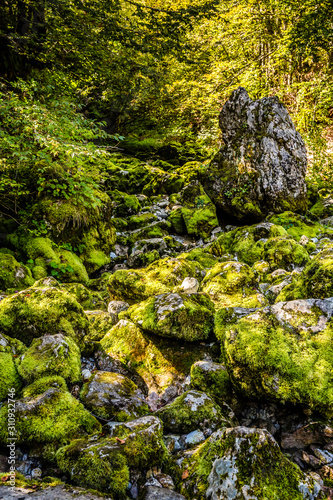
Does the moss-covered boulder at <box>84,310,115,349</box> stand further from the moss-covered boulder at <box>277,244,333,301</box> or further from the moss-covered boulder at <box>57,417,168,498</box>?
the moss-covered boulder at <box>277,244,333,301</box>

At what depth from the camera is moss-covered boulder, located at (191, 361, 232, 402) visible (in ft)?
9.61

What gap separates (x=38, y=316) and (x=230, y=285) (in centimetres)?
327

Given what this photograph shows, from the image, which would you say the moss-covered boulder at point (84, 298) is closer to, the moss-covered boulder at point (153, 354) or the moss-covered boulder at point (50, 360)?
the moss-covered boulder at point (153, 354)

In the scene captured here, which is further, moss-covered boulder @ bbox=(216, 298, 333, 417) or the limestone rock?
moss-covered boulder @ bbox=(216, 298, 333, 417)

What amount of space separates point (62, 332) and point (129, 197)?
10.3m

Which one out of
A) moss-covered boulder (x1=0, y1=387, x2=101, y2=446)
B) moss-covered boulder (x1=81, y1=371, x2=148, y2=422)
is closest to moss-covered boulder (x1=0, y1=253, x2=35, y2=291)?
moss-covered boulder (x1=81, y1=371, x2=148, y2=422)

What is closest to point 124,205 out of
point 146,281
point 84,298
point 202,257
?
point 202,257

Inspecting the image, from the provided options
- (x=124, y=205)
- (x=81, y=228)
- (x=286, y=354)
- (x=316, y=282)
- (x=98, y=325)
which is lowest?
(x=98, y=325)

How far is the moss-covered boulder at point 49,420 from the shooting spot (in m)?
2.23

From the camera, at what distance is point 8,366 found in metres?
2.84

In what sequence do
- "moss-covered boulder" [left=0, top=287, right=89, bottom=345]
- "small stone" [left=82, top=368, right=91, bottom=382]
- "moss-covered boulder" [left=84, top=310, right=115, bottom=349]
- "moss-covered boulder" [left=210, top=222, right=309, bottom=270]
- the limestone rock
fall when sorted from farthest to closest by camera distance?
1. "moss-covered boulder" [left=210, top=222, right=309, bottom=270]
2. "moss-covered boulder" [left=84, top=310, right=115, bottom=349]
3. "moss-covered boulder" [left=0, top=287, right=89, bottom=345]
4. "small stone" [left=82, top=368, right=91, bottom=382]
5. the limestone rock

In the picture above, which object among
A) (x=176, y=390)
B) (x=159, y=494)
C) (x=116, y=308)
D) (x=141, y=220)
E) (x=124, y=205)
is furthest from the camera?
(x=124, y=205)

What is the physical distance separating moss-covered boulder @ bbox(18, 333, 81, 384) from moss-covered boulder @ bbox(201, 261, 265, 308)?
255 cm

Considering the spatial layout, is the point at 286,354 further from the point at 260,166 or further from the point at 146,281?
the point at 260,166
